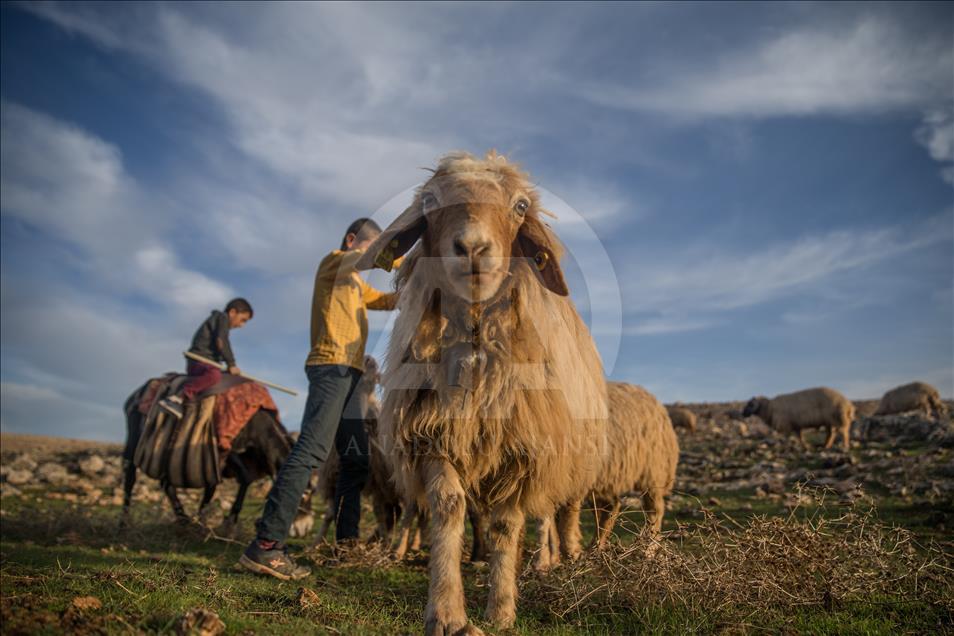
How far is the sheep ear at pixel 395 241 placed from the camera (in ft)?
13.0

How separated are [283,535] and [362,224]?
282 centimetres

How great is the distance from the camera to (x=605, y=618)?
3.49 meters

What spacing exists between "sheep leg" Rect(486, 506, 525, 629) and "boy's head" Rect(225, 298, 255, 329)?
835 cm

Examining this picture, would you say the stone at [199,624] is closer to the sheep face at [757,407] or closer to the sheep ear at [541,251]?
the sheep ear at [541,251]

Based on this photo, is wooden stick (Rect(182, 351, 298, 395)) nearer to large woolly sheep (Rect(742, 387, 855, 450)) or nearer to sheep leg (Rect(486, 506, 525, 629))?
sheep leg (Rect(486, 506, 525, 629))

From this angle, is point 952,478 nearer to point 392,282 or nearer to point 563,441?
point 563,441

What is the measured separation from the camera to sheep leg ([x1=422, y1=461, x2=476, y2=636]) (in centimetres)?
299

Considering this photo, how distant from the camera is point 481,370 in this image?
363 cm

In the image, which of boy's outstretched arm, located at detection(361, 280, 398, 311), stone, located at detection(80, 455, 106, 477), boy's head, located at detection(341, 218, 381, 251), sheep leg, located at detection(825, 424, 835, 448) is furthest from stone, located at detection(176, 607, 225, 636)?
sheep leg, located at detection(825, 424, 835, 448)

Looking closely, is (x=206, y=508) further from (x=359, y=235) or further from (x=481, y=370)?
(x=481, y=370)

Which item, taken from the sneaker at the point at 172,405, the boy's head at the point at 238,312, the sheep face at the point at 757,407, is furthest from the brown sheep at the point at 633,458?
the sheep face at the point at 757,407

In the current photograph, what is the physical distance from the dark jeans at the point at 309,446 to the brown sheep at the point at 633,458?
2.31 metres

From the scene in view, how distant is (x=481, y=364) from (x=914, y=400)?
26717 millimetres

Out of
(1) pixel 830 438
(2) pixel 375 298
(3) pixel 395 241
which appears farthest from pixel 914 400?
(3) pixel 395 241
